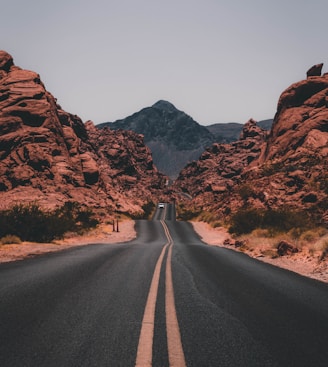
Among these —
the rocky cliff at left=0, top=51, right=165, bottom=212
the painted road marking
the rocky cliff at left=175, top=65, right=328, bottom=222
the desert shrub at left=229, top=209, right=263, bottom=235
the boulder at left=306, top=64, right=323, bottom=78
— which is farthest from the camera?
the boulder at left=306, top=64, right=323, bottom=78

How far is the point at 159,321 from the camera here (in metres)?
4.19

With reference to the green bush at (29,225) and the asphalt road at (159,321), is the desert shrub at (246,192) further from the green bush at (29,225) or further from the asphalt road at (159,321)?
the asphalt road at (159,321)

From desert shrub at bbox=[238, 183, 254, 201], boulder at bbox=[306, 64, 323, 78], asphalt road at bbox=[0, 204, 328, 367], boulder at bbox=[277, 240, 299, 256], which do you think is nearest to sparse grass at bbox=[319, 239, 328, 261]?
boulder at bbox=[277, 240, 299, 256]

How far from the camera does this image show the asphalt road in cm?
307

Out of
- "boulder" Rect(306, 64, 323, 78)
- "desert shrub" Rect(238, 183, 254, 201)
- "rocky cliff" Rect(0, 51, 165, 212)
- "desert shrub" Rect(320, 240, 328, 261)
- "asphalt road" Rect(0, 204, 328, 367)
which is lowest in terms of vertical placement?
"desert shrub" Rect(320, 240, 328, 261)

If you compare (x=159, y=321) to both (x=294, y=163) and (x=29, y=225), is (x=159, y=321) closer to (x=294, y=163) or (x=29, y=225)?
(x=29, y=225)

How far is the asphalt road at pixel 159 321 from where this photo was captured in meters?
3.07

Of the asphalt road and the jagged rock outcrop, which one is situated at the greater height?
the jagged rock outcrop

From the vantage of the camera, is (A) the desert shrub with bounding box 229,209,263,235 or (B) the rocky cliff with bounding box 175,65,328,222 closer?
(A) the desert shrub with bounding box 229,209,263,235

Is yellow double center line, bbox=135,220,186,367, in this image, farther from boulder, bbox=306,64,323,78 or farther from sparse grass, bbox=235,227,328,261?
boulder, bbox=306,64,323,78

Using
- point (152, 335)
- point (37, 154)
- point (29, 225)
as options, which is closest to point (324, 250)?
point (152, 335)

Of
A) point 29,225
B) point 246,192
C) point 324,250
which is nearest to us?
point 324,250

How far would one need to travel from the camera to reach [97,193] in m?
50.9

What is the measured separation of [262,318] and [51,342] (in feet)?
9.44
